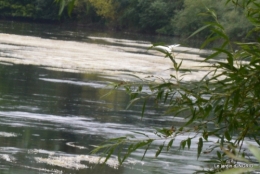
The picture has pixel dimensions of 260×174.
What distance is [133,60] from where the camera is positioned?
3462 centimetres

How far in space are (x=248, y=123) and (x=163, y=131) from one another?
535 mm

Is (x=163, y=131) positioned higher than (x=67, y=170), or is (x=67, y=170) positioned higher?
(x=163, y=131)

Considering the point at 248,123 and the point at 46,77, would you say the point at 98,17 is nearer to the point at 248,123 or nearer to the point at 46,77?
the point at 46,77

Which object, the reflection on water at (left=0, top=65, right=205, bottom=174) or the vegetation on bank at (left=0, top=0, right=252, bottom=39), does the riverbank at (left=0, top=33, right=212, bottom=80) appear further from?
the vegetation on bank at (left=0, top=0, right=252, bottom=39)

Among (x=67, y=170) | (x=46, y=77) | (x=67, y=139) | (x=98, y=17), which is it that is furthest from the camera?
(x=98, y=17)

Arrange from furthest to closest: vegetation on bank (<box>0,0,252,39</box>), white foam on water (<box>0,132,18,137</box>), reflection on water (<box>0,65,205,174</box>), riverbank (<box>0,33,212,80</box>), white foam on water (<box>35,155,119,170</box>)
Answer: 1. vegetation on bank (<box>0,0,252,39</box>)
2. riverbank (<box>0,33,212,80</box>)
3. white foam on water (<box>0,132,18,137</box>)
4. reflection on water (<box>0,65,205,174</box>)
5. white foam on water (<box>35,155,119,170</box>)

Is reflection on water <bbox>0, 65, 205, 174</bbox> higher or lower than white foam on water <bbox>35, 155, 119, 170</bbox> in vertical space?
lower

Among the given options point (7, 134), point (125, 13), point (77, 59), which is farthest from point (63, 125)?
point (125, 13)

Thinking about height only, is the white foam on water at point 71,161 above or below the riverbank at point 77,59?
above

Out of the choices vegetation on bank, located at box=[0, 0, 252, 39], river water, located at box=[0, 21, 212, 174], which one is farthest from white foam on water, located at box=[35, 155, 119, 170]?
vegetation on bank, located at box=[0, 0, 252, 39]

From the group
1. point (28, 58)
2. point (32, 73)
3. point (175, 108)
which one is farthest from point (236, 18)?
point (175, 108)

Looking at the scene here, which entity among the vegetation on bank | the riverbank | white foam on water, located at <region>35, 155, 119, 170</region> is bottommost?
the vegetation on bank

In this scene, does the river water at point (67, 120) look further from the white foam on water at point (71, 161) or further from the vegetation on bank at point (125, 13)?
the vegetation on bank at point (125, 13)

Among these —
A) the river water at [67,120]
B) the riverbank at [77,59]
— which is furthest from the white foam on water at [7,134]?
the riverbank at [77,59]
